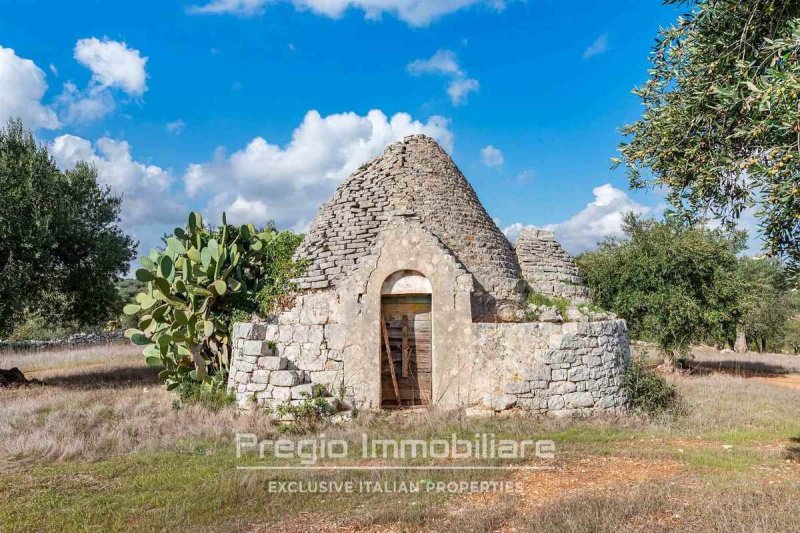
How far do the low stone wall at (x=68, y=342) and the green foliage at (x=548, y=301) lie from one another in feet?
67.1

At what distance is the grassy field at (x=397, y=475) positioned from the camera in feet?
15.4

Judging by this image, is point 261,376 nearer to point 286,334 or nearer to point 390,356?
point 286,334

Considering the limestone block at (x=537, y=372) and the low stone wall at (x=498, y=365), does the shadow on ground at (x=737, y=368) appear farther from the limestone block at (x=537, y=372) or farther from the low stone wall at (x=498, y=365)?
the limestone block at (x=537, y=372)

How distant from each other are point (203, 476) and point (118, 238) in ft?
37.3

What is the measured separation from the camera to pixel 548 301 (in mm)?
10078

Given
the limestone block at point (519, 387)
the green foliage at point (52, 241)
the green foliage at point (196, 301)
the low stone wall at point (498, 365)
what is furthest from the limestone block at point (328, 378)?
the green foliage at point (52, 241)

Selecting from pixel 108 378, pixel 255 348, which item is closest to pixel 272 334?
pixel 255 348

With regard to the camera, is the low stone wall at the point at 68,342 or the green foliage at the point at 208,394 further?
the low stone wall at the point at 68,342

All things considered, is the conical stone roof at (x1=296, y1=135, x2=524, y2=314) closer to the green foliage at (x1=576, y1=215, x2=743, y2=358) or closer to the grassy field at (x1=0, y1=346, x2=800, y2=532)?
the grassy field at (x1=0, y1=346, x2=800, y2=532)

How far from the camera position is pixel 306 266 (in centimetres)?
1008

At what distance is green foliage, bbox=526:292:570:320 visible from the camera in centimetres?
972

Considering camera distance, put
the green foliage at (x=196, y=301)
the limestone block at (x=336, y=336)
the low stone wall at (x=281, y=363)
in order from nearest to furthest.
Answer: the low stone wall at (x=281, y=363), the limestone block at (x=336, y=336), the green foliage at (x=196, y=301)

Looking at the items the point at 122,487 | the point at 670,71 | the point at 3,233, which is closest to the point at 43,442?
the point at 122,487

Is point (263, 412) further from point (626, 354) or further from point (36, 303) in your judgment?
point (36, 303)
